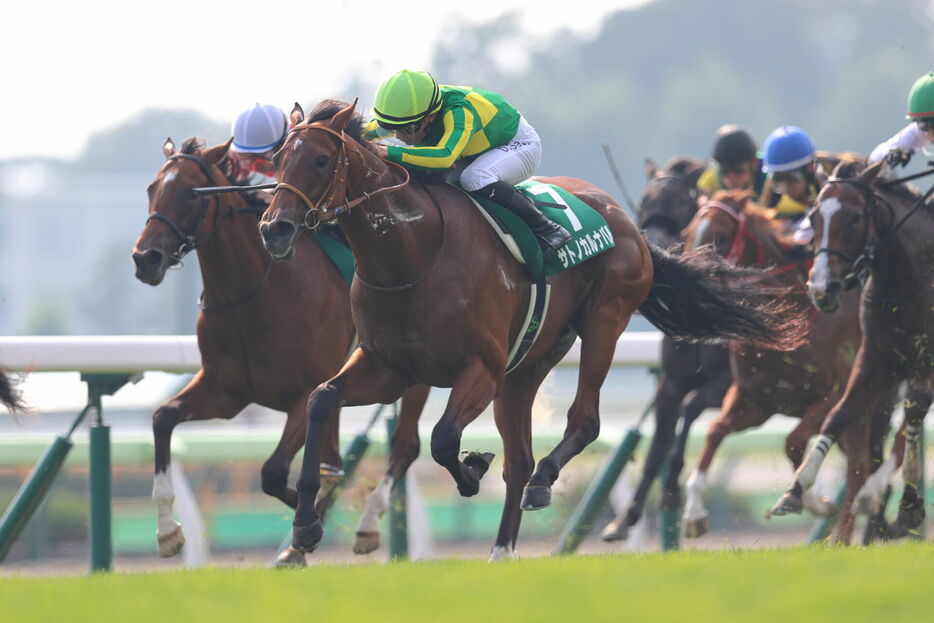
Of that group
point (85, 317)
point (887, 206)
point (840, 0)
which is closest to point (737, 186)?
point (887, 206)

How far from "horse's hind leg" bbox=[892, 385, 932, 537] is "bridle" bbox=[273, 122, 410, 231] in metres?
2.41

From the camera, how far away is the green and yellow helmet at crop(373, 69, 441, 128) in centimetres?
536

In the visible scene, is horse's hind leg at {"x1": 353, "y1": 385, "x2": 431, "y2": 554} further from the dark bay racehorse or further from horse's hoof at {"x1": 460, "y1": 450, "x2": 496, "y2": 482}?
the dark bay racehorse

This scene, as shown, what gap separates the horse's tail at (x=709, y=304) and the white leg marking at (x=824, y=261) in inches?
11.1

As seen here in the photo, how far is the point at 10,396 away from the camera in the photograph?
247 inches

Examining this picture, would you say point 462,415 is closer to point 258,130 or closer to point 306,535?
point 306,535

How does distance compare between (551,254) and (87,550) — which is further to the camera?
(87,550)

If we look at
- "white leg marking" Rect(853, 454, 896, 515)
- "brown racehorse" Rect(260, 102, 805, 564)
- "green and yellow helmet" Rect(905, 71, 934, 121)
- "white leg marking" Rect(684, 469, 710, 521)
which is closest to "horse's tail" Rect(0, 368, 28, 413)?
"brown racehorse" Rect(260, 102, 805, 564)

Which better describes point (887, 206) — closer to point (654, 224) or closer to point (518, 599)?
point (654, 224)

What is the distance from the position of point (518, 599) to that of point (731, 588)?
0.53m

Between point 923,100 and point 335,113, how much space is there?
265 cm

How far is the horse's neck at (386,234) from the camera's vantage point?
5105 millimetres

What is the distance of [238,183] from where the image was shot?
21.6 feet

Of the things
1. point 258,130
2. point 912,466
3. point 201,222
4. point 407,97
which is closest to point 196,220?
point 201,222
